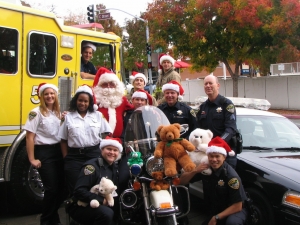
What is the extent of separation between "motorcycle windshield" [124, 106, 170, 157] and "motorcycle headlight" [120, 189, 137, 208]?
0.43 meters

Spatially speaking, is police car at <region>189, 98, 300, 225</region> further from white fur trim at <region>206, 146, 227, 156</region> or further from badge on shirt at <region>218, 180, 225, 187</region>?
white fur trim at <region>206, 146, 227, 156</region>

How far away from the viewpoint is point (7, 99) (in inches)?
198

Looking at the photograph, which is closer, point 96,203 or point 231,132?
point 96,203

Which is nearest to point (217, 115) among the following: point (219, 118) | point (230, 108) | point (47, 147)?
point (219, 118)

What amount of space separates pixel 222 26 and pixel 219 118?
14.8 m

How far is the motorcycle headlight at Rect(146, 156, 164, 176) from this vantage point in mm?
3576

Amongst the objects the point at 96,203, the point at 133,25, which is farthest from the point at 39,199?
the point at 133,25

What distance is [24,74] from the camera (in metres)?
5.23

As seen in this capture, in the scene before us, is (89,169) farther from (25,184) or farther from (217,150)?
(25,184)

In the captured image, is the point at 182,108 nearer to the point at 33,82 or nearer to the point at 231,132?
the point at 231,132

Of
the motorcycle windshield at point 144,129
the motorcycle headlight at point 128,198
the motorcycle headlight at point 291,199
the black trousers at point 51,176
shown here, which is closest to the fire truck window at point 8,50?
the black trousers at point 51,176

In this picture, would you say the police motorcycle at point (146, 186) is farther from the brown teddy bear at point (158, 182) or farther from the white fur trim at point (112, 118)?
the white fur trim at point (112, 118)

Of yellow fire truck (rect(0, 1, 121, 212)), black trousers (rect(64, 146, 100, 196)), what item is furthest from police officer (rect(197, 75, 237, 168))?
yellow fire truck (rect(0, 1, 121, 212))

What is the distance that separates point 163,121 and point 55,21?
2.73 meters
